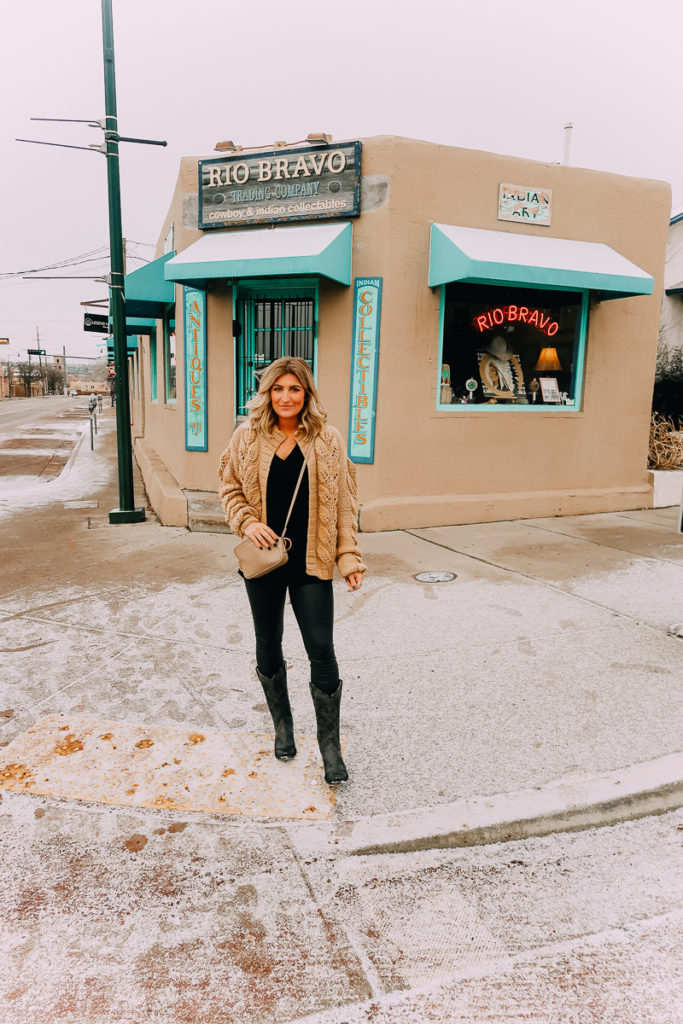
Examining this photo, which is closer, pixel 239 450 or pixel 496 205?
pixel 239 450

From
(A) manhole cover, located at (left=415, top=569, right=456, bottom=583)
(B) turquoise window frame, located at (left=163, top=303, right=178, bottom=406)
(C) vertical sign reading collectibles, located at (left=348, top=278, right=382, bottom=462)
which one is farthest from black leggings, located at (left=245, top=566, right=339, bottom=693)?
(B) turquoise window frame, located at (left=163, top=303, right=178, bottom=406)

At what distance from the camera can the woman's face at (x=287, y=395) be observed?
3002 millimetres

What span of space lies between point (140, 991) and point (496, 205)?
836cm

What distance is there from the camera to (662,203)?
9062 millimetres

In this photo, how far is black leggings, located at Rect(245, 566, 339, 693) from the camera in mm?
3066

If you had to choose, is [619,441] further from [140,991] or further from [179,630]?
[140,991]

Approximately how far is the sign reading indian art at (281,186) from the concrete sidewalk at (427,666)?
3.93 metres

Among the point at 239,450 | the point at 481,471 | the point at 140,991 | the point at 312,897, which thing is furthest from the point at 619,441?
the point at 140,991

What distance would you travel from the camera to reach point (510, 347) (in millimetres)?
8867

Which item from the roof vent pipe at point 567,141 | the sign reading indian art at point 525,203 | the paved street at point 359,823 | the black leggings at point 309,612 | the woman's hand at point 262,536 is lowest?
Result: the paved street at point 359,823

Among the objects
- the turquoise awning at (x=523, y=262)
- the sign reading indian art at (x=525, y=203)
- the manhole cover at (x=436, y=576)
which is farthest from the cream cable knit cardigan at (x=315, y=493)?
the sign reading indian art at (x=525, y=203)

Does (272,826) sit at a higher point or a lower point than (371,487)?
lower

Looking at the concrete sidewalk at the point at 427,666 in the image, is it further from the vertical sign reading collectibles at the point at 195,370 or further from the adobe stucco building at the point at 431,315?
the vertical sign reading collectibles at the point at 195,370

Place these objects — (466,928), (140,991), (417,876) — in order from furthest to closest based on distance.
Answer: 1. (417,876)
2. (466,928)
3. (140,991)
